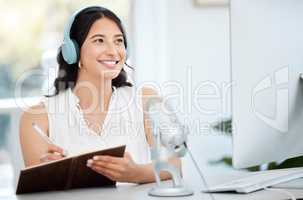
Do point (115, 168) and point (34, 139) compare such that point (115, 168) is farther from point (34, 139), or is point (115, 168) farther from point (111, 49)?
point (111, 49)

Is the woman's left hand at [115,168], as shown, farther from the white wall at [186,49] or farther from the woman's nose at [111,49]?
the white wall at [186,49]

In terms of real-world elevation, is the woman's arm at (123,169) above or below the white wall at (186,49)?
below

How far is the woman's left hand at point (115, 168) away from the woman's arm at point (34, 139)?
0.22m

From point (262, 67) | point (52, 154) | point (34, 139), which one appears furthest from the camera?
point (34, 139)

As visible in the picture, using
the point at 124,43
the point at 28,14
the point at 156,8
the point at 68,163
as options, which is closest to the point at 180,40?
the point at 156,8

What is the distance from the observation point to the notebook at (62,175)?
4.95ft

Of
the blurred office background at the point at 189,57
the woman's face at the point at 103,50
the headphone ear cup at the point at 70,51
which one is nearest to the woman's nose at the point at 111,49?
the woman's face at the point at 103,50

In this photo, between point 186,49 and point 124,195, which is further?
point 186,49

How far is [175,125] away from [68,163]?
0.99 ft

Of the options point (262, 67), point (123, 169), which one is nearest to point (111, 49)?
point (123, 169)

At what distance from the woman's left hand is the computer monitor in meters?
0.37

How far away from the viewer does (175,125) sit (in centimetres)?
144

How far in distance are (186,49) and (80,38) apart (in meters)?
1.19

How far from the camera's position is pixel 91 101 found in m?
1.91
